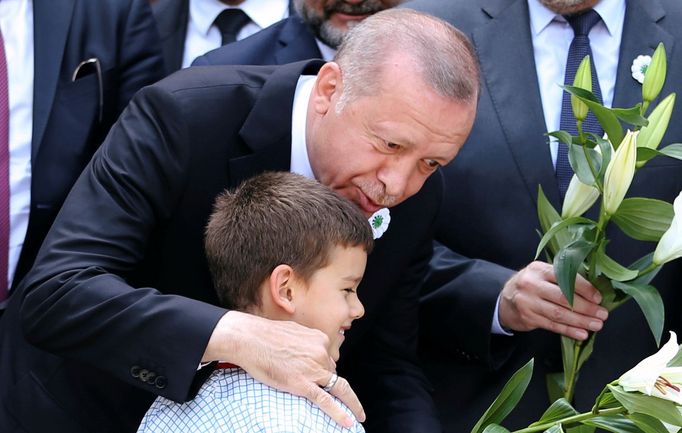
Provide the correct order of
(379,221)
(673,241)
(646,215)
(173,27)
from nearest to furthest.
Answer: (673,241) < (646,215) < (379,221) < (173,27)

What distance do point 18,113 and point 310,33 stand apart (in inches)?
45.2

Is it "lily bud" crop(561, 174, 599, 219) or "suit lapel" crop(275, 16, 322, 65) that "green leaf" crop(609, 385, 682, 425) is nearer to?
"lily bud" crop(561, 174, 599, 219)

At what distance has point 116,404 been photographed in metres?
3.36

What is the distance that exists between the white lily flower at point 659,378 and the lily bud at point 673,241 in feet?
1.17

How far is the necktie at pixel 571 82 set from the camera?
4012 millimetres

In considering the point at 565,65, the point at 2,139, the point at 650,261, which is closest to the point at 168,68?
the point at 2,139

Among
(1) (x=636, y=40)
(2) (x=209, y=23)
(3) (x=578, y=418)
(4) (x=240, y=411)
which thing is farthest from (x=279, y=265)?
(2) (x=209, y=23)

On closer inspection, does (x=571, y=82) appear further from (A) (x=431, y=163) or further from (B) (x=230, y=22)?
(B) (x=230, y=22)

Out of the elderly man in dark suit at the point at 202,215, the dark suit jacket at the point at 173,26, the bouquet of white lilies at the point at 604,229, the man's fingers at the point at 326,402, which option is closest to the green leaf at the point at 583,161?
the bouquet of white lilies at the point at 604,229

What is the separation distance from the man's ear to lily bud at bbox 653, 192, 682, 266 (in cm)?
81

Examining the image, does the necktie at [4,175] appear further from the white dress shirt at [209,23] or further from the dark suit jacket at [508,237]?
the dark suit jacket at [508,237]

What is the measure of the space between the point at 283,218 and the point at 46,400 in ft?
2.61

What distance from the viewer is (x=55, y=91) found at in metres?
4.03

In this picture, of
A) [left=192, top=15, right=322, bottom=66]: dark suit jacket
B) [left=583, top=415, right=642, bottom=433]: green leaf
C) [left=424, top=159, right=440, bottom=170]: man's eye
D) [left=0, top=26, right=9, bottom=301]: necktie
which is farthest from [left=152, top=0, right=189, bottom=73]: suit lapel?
[left=583, top=415, right=642, bottom=433]: green leaf
